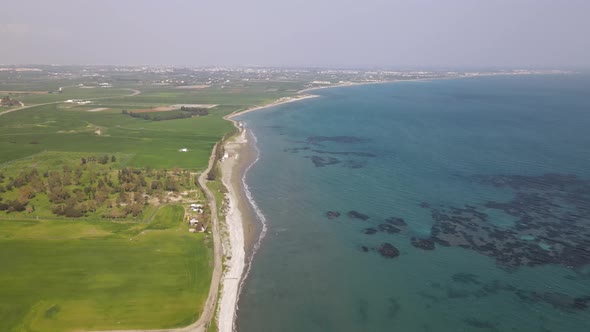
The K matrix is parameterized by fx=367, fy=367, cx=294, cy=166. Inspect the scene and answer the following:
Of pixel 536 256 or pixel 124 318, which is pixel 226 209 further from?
pixel 536 256

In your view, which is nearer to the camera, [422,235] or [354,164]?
[422,235]

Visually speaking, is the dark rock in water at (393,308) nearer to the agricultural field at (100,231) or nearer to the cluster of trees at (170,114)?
the agricultural field at (100,231)

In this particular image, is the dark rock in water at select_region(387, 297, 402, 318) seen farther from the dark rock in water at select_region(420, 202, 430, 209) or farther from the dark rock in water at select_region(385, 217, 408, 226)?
the dark rock in water at select_region(420, 202, 430, 209)

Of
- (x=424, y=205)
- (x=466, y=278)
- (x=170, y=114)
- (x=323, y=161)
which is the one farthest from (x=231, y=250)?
(x=170, y=114)

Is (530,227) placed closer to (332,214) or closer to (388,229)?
(388,229)

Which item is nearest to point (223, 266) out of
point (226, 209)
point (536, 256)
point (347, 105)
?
point (226, 209)

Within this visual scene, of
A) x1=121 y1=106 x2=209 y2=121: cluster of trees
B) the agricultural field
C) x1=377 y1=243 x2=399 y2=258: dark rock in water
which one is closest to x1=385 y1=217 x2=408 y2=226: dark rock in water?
x1=377 y1=243 x2=399 y2=258: dark rock in water

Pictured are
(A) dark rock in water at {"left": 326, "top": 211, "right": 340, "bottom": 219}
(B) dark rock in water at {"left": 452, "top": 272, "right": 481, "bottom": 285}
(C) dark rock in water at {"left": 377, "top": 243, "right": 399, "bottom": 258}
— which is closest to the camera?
(B) dark rock in water at {"left": 452, "top": 272, "right": 481, "bottom": 285}
